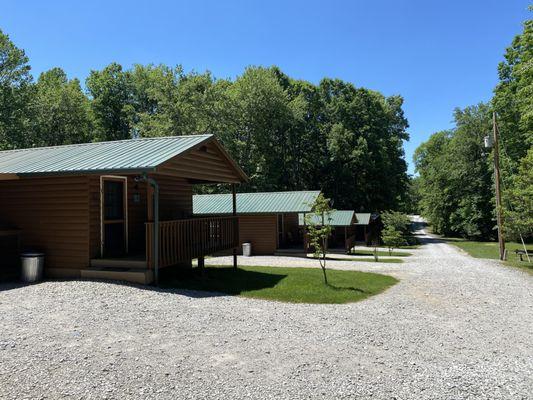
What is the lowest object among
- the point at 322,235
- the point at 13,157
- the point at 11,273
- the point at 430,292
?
the point at 430,292

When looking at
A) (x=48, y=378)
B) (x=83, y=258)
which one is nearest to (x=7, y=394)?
(x=48, y=378)

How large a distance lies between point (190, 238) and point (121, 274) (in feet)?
6.91

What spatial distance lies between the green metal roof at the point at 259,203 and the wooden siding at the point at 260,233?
609mm

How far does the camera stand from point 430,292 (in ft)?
33.5

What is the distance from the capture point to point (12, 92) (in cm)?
2961

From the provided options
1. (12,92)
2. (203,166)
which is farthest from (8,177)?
(12,92)

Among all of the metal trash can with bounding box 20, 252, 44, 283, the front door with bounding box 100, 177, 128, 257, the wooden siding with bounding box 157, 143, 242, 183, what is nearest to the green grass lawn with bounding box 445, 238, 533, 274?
the wooden siding with bounding box 157, 143, 242, 183

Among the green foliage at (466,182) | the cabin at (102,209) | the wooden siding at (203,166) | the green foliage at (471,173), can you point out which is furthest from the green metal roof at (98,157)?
the green foliage at (466,182)

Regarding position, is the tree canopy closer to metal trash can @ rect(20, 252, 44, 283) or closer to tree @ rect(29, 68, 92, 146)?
tree @ rect(29, 68, 92, 146)

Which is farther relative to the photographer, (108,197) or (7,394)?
(108,197)

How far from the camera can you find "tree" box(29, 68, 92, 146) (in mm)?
33938

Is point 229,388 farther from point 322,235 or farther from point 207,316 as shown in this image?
point 322,235

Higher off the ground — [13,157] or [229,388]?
[13,157]

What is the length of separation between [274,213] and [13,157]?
12.8m
